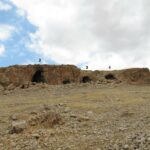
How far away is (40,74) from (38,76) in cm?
28

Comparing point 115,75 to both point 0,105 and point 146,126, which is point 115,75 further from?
point 146,126

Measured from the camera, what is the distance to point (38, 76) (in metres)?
38.0

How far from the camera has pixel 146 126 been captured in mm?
13492

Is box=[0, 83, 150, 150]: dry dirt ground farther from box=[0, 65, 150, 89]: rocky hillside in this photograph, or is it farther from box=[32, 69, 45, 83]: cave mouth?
box=[32, 69, 45, 83]: cave mouth

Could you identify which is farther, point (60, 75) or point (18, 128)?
point (60, 75)

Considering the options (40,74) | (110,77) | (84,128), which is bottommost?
(84,128)

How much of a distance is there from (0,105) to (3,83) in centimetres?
1333

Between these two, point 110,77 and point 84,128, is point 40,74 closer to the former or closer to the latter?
point 110,77

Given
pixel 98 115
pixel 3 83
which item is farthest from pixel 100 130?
pixel 3 83

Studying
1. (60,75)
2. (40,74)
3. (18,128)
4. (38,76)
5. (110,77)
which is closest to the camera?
(18,128)

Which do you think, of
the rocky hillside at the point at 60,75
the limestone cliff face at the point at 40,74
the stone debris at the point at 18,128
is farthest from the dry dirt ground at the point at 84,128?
the limestone cliff face at the point at 40,74

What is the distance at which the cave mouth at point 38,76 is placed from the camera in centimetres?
3765

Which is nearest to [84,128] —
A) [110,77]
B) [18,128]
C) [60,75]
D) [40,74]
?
[18,128]

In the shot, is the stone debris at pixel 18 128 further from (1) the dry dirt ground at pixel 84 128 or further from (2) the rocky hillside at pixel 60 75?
(2) the rocky hillside at pixel 60 75
